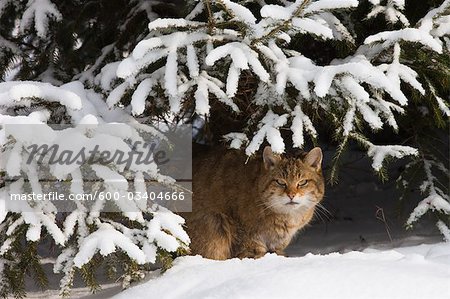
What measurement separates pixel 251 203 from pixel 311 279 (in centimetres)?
173

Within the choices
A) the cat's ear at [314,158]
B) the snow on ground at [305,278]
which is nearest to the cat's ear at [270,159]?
the cat's ear at [314,158]

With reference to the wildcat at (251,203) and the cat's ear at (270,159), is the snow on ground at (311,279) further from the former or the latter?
the cat's ear at (270,159)

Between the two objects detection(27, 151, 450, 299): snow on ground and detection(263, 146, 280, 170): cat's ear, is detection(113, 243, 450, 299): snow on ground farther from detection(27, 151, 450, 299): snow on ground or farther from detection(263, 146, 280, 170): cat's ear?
detection(263, 146, 280, 170): cat's ear

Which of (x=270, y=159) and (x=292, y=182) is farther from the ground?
(x=270, y=159)

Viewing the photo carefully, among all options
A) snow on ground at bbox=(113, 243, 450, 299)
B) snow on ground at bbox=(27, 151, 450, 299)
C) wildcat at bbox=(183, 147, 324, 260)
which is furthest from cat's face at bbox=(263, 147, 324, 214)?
snow on ground at bbox=(113, 243, 450, 299)

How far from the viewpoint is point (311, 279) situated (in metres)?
2.89

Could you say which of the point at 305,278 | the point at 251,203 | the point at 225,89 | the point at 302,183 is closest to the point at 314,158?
the point at 302,183

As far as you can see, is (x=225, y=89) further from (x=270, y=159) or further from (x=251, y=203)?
(x=251, y=203)

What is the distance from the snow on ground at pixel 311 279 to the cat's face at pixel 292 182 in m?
1.05

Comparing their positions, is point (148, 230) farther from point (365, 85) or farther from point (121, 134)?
point (365, 85)

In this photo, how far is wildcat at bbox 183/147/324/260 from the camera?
15.0 feet

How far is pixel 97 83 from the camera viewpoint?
13.6ft

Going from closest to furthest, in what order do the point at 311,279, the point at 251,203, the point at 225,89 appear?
the point at 311,279 → the point at 225,89 → the point at 251,203

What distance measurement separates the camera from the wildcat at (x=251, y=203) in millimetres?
4562
